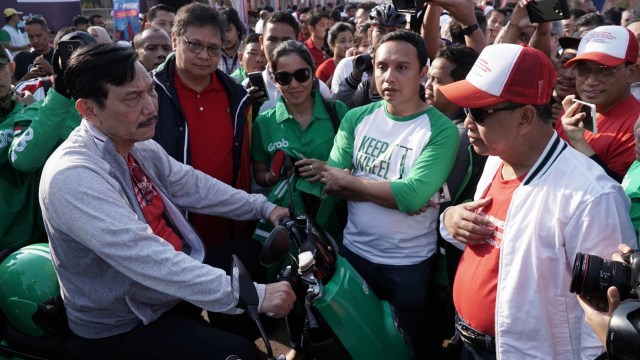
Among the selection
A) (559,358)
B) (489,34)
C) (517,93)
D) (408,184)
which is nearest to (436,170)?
(408,184)

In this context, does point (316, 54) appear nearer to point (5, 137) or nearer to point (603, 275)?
point (5, 137)

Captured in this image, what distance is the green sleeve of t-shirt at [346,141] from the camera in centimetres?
306

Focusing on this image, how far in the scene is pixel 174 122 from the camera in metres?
3.40

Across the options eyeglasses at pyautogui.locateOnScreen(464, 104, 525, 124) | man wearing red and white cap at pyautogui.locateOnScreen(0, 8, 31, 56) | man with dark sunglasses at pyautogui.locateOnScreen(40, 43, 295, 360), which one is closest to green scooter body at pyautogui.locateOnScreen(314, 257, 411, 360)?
man with dark sunglasses at pyautogui.locateOnScreen(40, 43, 295, 360)


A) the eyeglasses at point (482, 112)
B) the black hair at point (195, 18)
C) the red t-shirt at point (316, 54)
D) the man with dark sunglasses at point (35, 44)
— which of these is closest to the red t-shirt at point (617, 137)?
the eyeglasses at point (482, 112)

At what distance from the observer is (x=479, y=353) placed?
7.59 feet

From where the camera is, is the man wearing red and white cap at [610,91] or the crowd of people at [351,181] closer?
the crowd of people at [351,181]

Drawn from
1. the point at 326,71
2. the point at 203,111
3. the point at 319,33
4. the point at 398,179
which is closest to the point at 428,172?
the point at 398,179

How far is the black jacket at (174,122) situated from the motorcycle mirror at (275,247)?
1.48 m

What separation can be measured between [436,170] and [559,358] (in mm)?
1103

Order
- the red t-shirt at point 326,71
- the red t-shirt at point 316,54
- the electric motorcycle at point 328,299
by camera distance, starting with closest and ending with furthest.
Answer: the electric motorcycle at point 328,299 → the red t-shirt at point 326,71 → the red t-shirt at point 316,54

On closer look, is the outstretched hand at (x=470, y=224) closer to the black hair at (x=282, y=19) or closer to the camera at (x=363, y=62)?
the camera at (x=363, y=62)

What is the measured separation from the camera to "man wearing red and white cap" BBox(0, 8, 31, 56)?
34.0 feet

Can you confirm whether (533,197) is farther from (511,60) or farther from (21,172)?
(21,172)
